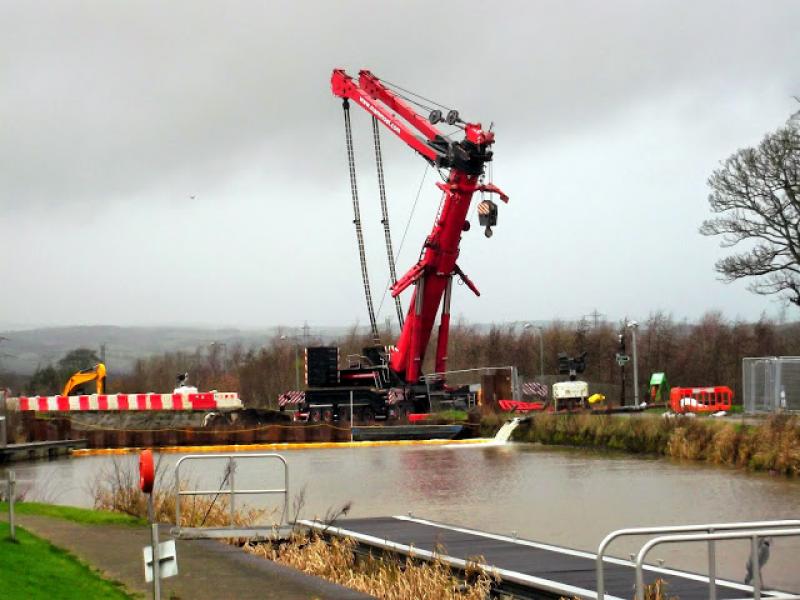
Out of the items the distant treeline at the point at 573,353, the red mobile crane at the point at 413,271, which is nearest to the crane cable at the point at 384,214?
the red mobile crane at the point at 413,271

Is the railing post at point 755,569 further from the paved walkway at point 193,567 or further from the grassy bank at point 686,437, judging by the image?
the grassy bank at point 686,437

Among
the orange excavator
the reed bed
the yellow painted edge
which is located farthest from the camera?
the orange excavator

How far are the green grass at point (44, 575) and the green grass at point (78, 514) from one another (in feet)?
9.37

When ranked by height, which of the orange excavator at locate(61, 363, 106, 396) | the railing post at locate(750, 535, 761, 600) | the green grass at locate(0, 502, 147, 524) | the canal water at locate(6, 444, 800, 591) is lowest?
the canal water at locate(6, 444, 800, 591)

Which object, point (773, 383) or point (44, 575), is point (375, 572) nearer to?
point (44, 575)

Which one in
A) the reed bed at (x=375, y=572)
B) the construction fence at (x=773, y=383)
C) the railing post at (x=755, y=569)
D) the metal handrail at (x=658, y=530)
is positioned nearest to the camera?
the metal handrail at (x=658, y=530)

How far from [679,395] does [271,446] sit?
1462cm

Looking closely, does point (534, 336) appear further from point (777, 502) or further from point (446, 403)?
point (777, 502)

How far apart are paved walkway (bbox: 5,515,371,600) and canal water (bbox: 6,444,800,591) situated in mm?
4482

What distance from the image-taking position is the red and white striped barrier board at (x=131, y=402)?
54.8 m

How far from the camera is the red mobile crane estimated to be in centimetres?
4366

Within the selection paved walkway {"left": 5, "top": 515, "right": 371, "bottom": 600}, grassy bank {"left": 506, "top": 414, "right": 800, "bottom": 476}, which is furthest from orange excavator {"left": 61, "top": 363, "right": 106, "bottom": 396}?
paved walkway {"left": 5, "top": 515, "right": 371, "bottom": 600}

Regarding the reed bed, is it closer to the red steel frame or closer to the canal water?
the canal water

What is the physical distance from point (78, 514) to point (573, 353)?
215 feet
